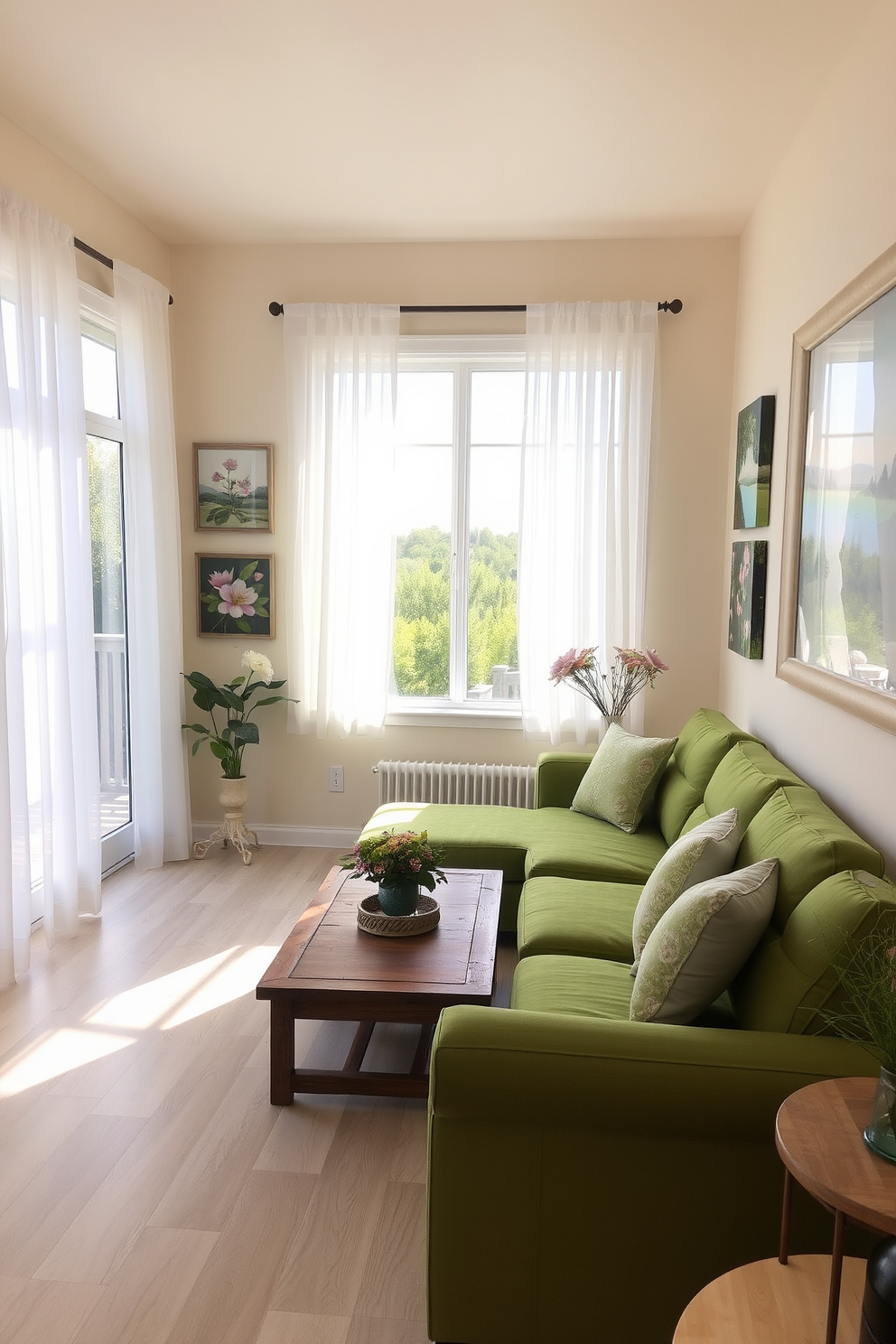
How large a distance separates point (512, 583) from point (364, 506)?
82 centimetres

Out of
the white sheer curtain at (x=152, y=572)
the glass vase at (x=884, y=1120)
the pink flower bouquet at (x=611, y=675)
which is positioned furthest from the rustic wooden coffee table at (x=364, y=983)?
the white sheer curtain at (x=152, y=572)

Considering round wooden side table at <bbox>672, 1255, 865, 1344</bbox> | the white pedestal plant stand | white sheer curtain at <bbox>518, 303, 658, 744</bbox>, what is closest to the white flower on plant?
the white pedestal plant stand

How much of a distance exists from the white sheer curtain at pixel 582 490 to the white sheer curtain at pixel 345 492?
0.68m

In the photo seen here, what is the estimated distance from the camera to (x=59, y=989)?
3.31 meters

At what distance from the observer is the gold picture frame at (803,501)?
2.35 m

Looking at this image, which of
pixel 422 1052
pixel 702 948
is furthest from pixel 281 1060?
pixel 702 948

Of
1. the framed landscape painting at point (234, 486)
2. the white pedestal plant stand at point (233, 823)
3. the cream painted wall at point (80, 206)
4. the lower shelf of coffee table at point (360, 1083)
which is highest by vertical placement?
the cream painted wall at point (80, 206)

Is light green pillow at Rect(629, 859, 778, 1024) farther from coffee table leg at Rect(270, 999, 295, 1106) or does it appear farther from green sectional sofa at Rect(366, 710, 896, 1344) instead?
coffee table leg at Rect(270, 999, 295, 1106)

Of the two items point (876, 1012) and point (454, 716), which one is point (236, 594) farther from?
point (876, 1012)

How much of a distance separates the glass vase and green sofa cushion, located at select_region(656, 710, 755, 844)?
1.94 meters

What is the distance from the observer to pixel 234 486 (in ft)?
16.1

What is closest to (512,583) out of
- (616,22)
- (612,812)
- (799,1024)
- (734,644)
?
(734,644)

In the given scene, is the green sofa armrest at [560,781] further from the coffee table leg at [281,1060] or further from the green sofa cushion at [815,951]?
the green sofa cushion at [815,951]

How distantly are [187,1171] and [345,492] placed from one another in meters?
3.16
